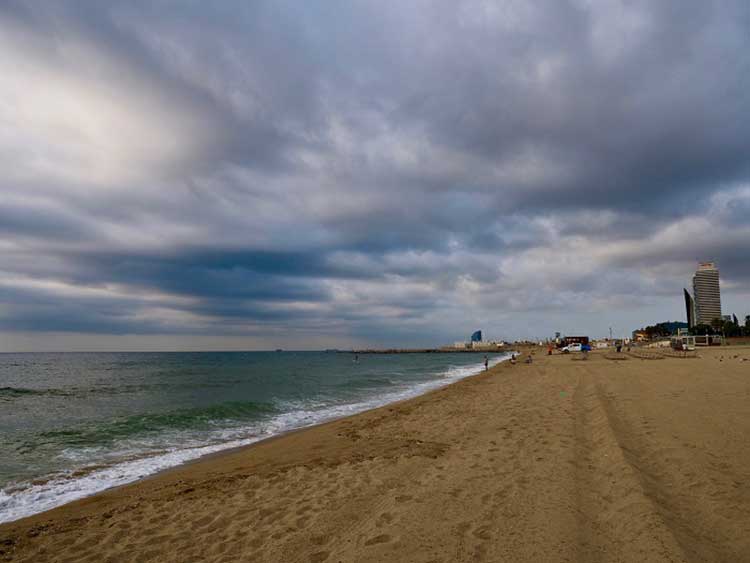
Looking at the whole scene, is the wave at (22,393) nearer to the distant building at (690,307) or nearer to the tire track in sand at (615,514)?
the tire track in sand at (615,514)

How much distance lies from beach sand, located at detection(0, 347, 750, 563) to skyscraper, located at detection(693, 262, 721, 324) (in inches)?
7586

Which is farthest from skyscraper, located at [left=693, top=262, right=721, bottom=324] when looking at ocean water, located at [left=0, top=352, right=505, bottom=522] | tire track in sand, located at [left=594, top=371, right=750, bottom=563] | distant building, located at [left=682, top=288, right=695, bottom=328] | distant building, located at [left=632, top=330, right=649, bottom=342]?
tire track in sand, located at [left=594, top=371, right=750, bottom=563]

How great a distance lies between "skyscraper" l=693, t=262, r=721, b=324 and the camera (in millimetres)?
161625

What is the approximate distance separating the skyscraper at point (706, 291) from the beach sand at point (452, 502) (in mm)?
192688

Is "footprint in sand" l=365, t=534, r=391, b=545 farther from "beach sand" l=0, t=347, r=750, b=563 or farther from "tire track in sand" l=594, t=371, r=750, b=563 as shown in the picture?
"tire track in sand" l=594, t=371, r=750, b=563

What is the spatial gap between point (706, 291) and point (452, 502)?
20664 cm

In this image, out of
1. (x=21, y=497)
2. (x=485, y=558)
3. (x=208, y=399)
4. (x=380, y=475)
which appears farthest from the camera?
(x=208, y=399)

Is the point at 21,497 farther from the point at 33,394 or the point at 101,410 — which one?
the point at 33,394

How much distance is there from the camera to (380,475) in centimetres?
767

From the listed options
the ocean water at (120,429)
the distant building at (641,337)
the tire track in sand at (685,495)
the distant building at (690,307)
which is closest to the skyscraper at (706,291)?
the distant building at (690,307)

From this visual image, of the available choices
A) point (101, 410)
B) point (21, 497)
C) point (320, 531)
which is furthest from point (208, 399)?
point (320, 531)

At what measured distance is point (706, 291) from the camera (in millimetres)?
165000

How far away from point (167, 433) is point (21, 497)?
706 cm

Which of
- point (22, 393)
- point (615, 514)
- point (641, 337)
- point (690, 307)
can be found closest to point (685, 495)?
point (615, 514)
